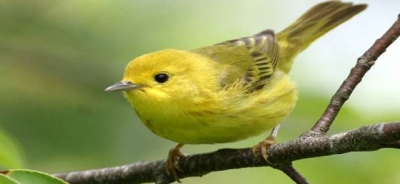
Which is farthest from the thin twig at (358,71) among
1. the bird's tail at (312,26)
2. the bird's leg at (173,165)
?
the bird's tail at (312,26)

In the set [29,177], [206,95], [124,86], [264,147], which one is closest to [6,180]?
[29,177]

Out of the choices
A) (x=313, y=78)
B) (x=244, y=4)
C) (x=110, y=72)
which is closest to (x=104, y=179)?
(x=110, y=72)

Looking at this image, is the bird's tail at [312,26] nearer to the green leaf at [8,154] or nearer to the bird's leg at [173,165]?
the bird's leg at [173,165]

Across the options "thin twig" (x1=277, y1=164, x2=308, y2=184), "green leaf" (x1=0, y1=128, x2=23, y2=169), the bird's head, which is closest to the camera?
"green leaf" (x1=0, y1=128, x2=23, y2=169)

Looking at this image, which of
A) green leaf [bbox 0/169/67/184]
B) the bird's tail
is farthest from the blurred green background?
green leaf [bbox 0/169/67/184]

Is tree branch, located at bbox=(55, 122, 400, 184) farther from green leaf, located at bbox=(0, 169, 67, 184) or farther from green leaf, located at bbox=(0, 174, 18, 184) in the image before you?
green leaf, located at bbox=(0, 174, 18, 184)

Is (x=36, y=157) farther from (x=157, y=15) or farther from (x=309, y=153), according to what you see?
(x=309, y=153)

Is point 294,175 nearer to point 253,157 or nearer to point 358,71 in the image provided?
point 253,157

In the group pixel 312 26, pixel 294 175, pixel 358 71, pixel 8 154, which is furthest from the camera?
pixel 312 26
